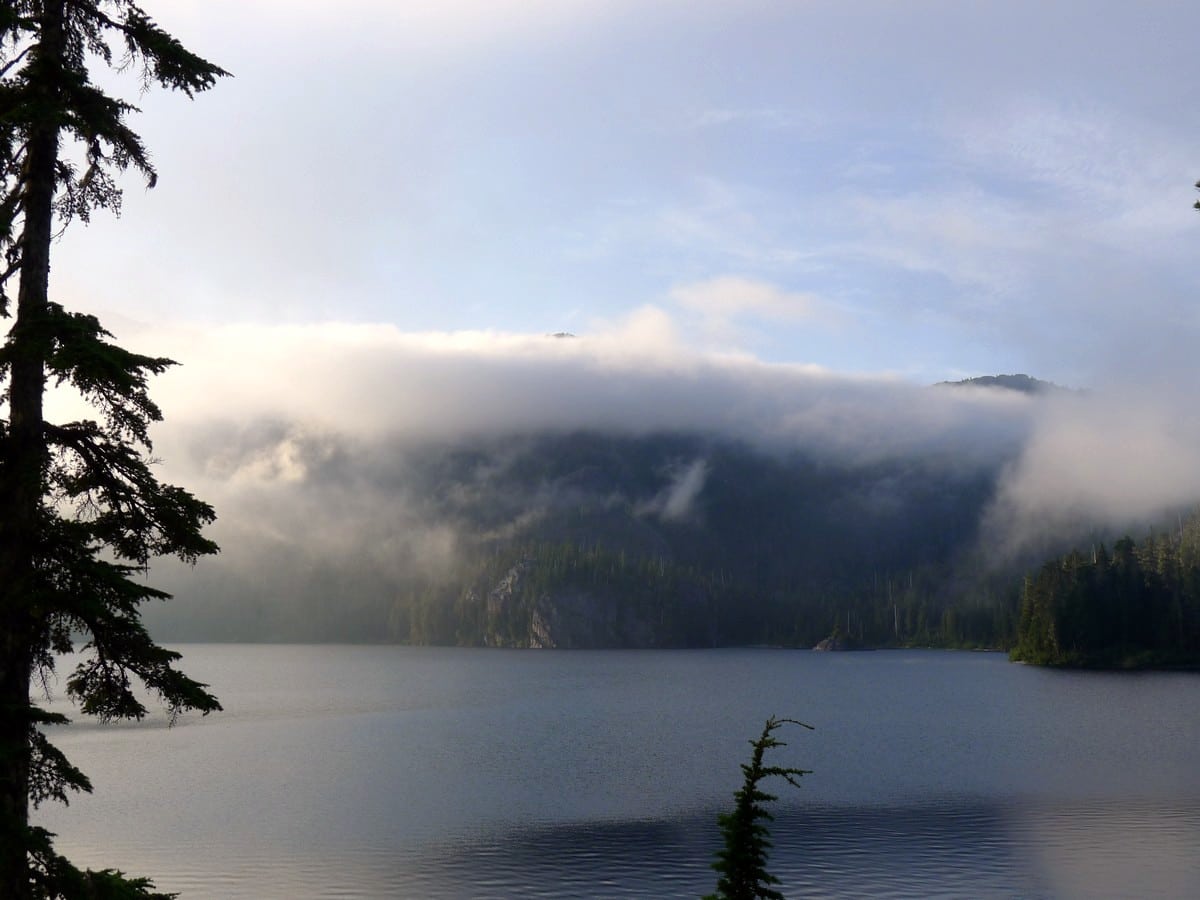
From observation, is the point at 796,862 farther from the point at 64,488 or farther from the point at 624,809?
the point at 64,488

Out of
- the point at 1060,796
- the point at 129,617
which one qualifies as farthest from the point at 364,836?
the point at 129,617

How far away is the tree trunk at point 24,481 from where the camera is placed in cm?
1627

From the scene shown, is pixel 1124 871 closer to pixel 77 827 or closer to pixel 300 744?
pixel 77 827

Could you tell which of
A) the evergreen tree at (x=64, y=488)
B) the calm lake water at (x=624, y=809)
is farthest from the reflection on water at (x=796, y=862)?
the evergreen tree at (x=64, y=488)

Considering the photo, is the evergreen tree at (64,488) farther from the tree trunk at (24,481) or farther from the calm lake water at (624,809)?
the calm lake water at (624,809)

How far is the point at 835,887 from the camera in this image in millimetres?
69125

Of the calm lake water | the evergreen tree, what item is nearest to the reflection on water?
the calm lake water

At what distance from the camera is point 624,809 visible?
9550cm

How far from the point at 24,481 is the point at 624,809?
86455mm

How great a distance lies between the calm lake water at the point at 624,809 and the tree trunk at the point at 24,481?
2255 inches

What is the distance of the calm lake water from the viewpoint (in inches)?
2844

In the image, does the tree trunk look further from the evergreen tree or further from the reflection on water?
the reflection on water

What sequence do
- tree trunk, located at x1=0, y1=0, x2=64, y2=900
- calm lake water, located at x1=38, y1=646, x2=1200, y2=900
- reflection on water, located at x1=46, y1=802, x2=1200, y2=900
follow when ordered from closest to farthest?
tree trunk, located at x1=0, y1=0, x2=64, y2=900
reflection on water, located at x1=46, y1=802, x2=1200, y2=900
calm lake water, located at x1=38, y1=646, x2=1200, y2=900

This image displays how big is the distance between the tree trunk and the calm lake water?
57.3 metres
